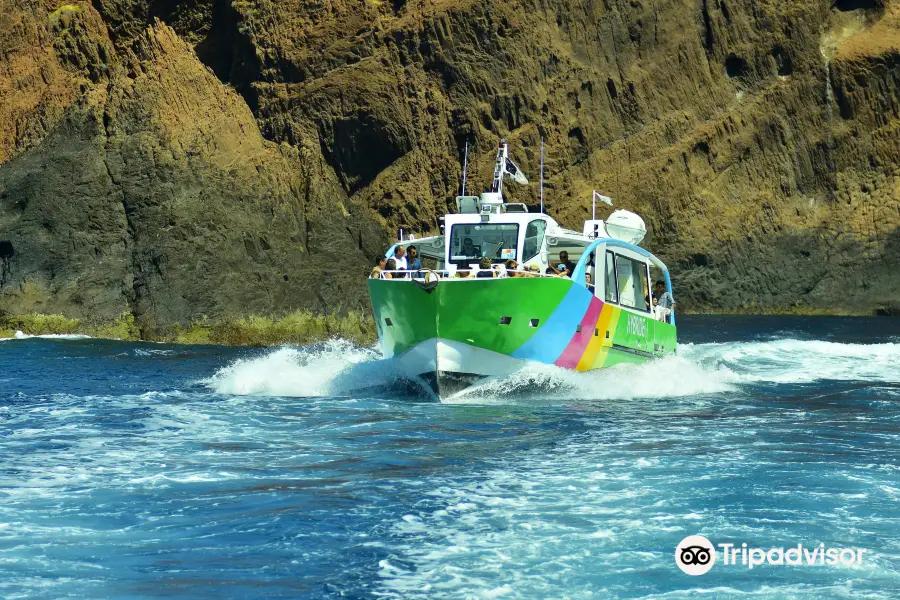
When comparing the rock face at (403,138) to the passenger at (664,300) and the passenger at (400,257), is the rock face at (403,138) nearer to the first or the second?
the passenger at (664,300)

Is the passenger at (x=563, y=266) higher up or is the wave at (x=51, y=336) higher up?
the passenger at (x=563, y=266)

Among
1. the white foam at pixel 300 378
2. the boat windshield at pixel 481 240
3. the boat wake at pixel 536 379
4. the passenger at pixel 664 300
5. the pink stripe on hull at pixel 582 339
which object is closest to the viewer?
the boat wake at pixel 536 379

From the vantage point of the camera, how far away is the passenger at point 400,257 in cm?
2334

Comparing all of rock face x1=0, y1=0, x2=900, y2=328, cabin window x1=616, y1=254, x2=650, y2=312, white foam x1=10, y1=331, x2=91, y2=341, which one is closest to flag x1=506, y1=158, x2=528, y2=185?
cabin window x1=616, y1=254, x2=650, y2=312

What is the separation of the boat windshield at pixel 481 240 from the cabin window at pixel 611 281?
Answer: 204 centimetres

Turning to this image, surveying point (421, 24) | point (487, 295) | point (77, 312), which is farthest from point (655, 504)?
point (421, 24)

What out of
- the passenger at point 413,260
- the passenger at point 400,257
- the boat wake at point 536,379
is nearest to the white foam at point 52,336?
the boat wake at point 536,379

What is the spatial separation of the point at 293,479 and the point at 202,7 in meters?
59.1

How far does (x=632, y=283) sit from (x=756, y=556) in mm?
16580

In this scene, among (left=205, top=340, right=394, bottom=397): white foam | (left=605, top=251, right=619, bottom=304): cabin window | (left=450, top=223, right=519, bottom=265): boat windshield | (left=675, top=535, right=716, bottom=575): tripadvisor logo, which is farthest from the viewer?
(left=605, top=251, right=619, bottom=304): cabin window

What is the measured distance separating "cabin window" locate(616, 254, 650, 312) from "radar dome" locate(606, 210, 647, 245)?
1.68 m

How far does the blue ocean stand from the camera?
30.2 feet

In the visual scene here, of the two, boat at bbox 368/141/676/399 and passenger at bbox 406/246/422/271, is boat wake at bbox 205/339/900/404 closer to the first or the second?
boat at bbox 368/141/676/399

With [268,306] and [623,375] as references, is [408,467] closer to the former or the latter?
[623,375]
